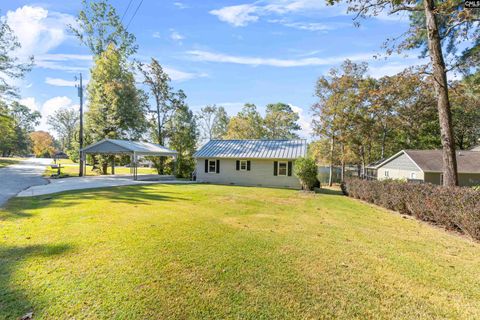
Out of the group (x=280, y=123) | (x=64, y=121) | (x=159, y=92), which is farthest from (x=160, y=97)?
(x=64, y=121)

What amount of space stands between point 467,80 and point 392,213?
913 cm

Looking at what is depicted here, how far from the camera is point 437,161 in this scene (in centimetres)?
2031

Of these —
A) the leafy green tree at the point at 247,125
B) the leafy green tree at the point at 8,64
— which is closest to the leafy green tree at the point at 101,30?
the leafy green tree at the point at 8,64

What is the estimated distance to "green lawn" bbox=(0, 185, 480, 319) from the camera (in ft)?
9.36

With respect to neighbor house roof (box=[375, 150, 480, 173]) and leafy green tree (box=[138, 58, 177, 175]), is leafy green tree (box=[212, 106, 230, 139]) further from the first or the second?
neighbor house roof (box=[375, 150, 480, 173])

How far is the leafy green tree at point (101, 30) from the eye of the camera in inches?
1021

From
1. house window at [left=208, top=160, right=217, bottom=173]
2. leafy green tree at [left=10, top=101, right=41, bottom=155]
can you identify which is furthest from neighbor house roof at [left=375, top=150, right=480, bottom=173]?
leafy green tree at [left=10, top=101, right=41, bottom=155]

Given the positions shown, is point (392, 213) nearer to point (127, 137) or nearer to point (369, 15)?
point (369, 15)

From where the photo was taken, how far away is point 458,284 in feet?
11.8

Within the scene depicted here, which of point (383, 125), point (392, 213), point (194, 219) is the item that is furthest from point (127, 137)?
point (383, 125)

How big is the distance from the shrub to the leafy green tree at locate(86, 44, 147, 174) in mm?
20061

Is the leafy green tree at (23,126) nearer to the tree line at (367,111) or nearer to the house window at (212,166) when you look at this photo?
the house window at (212,166)

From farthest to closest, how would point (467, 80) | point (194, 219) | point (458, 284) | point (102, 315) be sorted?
point (467, 80) < point (194, 219) < point (458, 284) < point (102, 315)

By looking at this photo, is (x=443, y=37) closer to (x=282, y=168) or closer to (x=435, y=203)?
(x=435, y=203)
